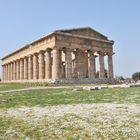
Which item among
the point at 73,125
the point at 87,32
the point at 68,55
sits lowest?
the point at 73,125

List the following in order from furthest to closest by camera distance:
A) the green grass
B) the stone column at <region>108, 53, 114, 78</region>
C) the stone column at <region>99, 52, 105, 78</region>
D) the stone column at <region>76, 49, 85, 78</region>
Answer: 1. the stone column at <region>108, 53, 114, 78</region>
2. the stone column at <region>99, 52, 105, 78</region>
3. the stone column at <region>76, 49, 85, 78</region>
4. the green grass

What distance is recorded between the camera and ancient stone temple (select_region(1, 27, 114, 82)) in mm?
61719

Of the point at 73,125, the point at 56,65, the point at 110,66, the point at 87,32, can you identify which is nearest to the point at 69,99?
the point at 73,125

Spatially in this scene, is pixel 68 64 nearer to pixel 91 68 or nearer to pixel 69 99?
pixel 91 68

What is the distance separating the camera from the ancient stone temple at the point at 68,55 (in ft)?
202

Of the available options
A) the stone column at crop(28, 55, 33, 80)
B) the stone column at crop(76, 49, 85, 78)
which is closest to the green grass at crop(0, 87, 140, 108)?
the stone column at crop(76, 49, 85, 78)

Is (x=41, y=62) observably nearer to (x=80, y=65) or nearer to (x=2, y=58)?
(x=80, y=65)

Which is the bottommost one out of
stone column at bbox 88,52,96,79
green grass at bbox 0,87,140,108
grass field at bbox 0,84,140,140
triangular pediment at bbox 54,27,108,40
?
grass field at bbox 0,84,140,140

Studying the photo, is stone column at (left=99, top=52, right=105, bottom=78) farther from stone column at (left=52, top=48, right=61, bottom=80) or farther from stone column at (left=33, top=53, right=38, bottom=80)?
stone column at (left=33, top=53, right=38, bottom=80)

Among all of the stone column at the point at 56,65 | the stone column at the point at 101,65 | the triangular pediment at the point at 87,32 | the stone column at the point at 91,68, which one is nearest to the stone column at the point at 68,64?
the stone column at the point at 56,65

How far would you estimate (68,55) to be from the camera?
63.4 metres

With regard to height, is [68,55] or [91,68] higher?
[68,55]

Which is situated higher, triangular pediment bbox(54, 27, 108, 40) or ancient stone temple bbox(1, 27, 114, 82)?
triangular pediment bbox(54, 27, 108, 40)

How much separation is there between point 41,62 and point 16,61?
2652 centimetres
